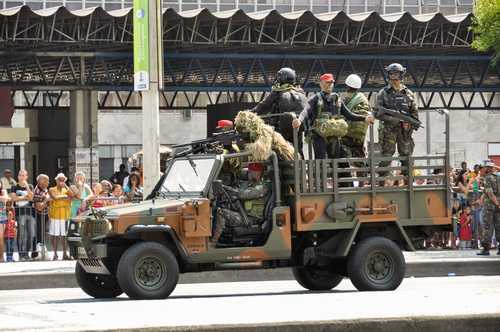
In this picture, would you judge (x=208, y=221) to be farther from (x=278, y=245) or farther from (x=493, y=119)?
(x=493, y=119)

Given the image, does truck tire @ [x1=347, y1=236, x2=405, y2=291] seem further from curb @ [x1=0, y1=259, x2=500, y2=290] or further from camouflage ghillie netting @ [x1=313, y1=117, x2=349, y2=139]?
curb @ [x1=0, y1=259, x2=500, y2=290]

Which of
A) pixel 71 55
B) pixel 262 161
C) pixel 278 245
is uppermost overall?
pixel 71 55

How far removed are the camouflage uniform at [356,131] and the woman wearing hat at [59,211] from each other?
7487 mm

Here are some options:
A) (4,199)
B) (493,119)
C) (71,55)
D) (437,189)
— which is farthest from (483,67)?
(437,189)

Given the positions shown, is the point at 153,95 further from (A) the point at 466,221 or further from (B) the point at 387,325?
(B) the point at 387,325

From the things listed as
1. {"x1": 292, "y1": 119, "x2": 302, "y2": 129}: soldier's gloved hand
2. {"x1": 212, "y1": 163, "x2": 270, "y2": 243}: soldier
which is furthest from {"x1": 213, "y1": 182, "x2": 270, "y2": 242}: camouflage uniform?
{"x1": 292, "y1": 119, "x2": 302, "y2": 129}: soldier's gloved hand

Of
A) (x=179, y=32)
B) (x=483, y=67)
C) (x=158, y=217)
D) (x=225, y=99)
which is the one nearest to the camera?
(x=158, y=217)

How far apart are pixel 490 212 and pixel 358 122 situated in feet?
24.7

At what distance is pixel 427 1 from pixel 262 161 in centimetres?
5831

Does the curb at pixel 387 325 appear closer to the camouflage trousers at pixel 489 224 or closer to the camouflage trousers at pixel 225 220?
the camouflage trousers at pixel 225 220

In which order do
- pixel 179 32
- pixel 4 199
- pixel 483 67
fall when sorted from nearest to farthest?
pixel 4 199 → pixel 179 32 → pixel 483 67

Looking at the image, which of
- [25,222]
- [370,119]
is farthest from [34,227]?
[370,119]

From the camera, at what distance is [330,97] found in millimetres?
16250

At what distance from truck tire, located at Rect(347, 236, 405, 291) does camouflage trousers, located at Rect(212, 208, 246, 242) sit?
4.80ft
